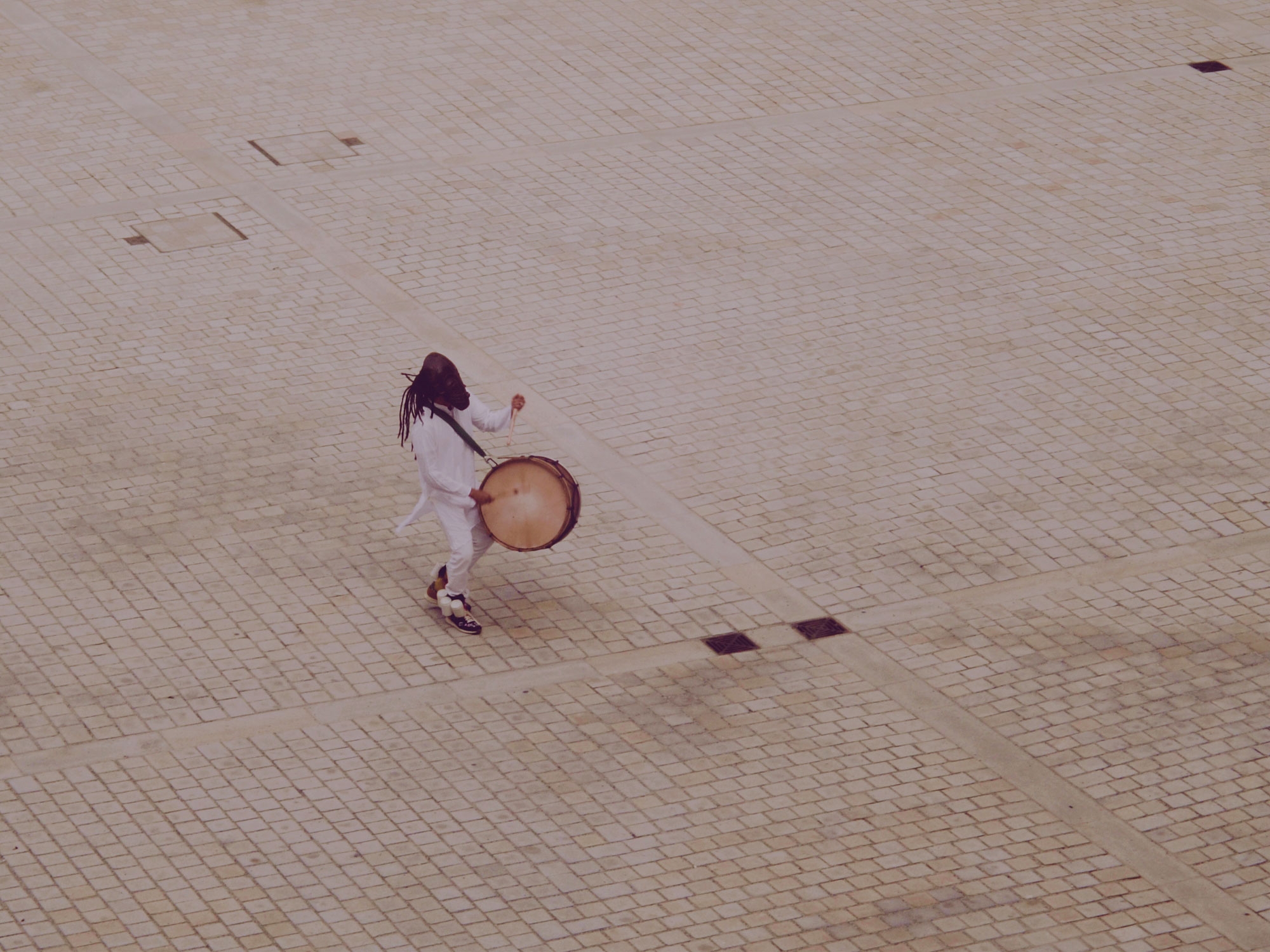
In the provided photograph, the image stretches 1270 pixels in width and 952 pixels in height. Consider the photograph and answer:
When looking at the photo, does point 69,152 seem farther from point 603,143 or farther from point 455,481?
point 455,481

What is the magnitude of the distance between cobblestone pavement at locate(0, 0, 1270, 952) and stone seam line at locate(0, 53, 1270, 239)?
6 centimetres

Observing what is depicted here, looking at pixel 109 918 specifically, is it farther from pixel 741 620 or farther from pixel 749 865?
pixel 741 620

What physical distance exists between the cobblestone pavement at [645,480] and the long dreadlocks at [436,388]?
1247 mm

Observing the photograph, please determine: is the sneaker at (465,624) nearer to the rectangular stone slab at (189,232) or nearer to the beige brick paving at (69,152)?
the rectangular stone slab at (189,232)

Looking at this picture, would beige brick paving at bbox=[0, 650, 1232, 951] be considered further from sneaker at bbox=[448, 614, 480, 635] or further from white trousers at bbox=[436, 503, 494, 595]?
white trousers at bbox=[436, 503, 494, 595]

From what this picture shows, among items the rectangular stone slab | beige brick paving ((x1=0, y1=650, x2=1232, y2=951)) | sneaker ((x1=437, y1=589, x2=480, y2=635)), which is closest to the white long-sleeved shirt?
sneaker ((x1=437, y1=589, x2=480, y2=635))

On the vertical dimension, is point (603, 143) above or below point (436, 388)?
below

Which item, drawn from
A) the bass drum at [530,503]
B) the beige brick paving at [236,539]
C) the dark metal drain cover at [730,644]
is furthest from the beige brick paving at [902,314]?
the bass drum at [530,503]

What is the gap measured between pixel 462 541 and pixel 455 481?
12.9 inches

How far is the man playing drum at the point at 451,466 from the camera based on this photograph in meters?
10.5

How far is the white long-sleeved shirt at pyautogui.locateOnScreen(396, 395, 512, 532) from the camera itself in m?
10.6

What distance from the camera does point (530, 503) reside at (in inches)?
418

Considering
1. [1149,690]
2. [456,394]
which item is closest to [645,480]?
[456,394]

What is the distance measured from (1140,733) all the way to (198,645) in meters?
4.96
